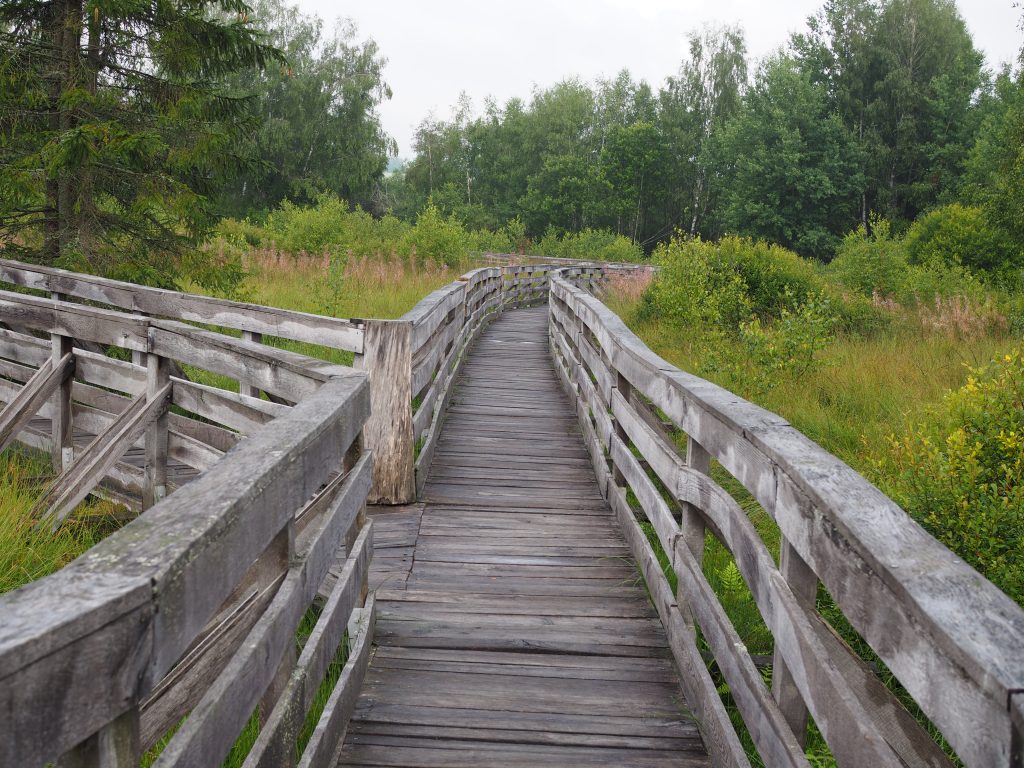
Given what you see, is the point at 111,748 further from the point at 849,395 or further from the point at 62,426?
the point at 849,395

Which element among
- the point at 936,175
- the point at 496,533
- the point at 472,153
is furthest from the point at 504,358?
the point at 472,153

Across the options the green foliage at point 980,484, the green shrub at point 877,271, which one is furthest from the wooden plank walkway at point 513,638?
Answer: the green shrub at point 877,271

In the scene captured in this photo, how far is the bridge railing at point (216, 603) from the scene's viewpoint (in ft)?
3.60

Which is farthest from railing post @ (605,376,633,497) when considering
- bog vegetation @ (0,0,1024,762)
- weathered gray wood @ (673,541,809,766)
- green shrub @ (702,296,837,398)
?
green shrub @ (702,296,837,398)

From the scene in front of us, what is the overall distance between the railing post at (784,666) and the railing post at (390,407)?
3292 mm

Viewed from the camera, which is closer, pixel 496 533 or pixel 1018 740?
pixel 1018 740

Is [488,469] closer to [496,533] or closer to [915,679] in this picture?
[496,533]

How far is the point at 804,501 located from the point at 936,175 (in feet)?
168

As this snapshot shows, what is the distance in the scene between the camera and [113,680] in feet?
3.92

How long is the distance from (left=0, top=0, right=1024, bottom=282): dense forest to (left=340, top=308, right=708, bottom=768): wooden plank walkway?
5.62 metres

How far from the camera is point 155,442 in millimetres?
5250

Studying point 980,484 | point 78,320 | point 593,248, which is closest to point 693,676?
point 980,484

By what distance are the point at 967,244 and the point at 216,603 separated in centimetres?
2858

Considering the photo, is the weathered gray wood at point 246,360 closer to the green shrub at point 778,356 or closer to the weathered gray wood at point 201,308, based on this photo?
the weathered gray wood at point 201,308
